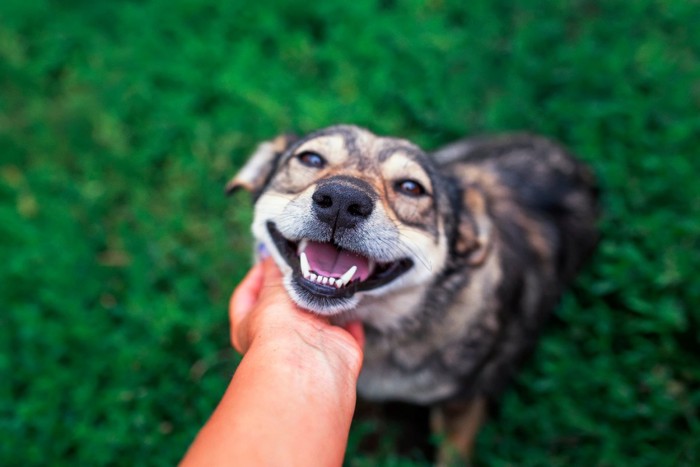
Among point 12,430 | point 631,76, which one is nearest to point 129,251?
point 12,430

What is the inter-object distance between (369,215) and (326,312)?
474mm

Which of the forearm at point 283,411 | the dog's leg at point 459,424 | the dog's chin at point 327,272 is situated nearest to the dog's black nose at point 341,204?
the dog's chin at point 327,272

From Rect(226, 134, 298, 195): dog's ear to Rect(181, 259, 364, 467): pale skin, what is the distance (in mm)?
899

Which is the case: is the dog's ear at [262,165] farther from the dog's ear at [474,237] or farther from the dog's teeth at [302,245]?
the dog's ear at [474,237]

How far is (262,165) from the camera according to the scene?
3.43 metres

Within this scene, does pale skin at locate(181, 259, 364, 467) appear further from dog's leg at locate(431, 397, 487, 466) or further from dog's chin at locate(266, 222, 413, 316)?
dog's leg at locate(431, 397, 487, 466)

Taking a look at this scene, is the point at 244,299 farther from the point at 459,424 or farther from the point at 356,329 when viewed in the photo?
the point at 459,424

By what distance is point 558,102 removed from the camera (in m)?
4.82

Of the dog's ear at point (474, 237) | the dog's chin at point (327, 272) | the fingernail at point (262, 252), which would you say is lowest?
the fingernail at point (262, 252)

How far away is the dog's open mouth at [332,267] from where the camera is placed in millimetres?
2527

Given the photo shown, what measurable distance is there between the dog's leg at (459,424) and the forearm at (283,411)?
1573 millimetres

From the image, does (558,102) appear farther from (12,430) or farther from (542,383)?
(12,430)

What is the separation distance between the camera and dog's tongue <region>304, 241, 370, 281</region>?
8.86 ft

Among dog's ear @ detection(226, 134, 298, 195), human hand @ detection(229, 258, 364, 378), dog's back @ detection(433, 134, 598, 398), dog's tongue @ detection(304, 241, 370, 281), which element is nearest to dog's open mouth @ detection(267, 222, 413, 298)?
dog's tongue @ detection(304, 241, 370, 281)
